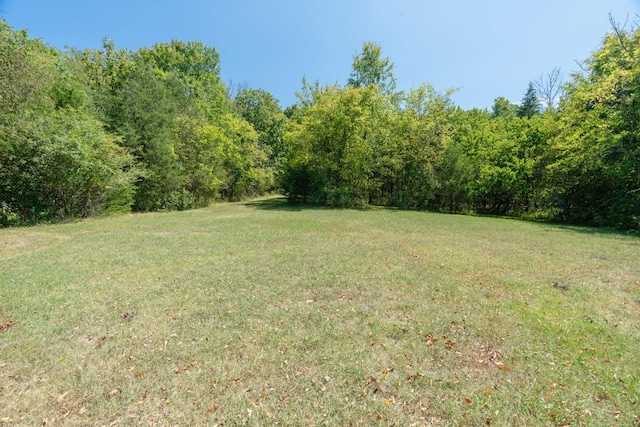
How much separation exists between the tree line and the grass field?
6680 mm

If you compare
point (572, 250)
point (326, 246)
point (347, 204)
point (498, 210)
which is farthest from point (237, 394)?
point (498, 210)

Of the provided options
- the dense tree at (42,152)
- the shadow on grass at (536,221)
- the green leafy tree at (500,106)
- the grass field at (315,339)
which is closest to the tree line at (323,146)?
the dense tree at (42,152)

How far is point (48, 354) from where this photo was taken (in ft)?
10.5

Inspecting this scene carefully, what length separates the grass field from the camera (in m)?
2.55

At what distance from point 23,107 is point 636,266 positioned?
2213 centimetres

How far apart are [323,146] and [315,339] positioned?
1901cm

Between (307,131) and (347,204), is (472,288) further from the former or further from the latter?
(307,131)

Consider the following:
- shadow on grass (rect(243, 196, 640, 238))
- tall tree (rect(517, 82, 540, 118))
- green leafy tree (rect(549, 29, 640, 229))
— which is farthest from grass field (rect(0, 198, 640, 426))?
tall tree (rect(517, 82, 540, 118))

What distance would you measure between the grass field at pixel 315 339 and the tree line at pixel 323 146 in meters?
6.68

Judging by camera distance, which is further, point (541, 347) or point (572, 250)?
point (572, 250)

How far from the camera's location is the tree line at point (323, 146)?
38.5ft

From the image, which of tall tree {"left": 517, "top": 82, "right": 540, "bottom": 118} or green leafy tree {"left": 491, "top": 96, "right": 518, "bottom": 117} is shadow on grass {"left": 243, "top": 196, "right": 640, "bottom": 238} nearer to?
tall tree {"left": 517, "top": 82, "right": 540, "bottom": 118}

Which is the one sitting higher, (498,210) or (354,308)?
(498,210)

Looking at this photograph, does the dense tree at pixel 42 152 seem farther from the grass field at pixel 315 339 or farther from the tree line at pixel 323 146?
the grass field at pixel 315 339
